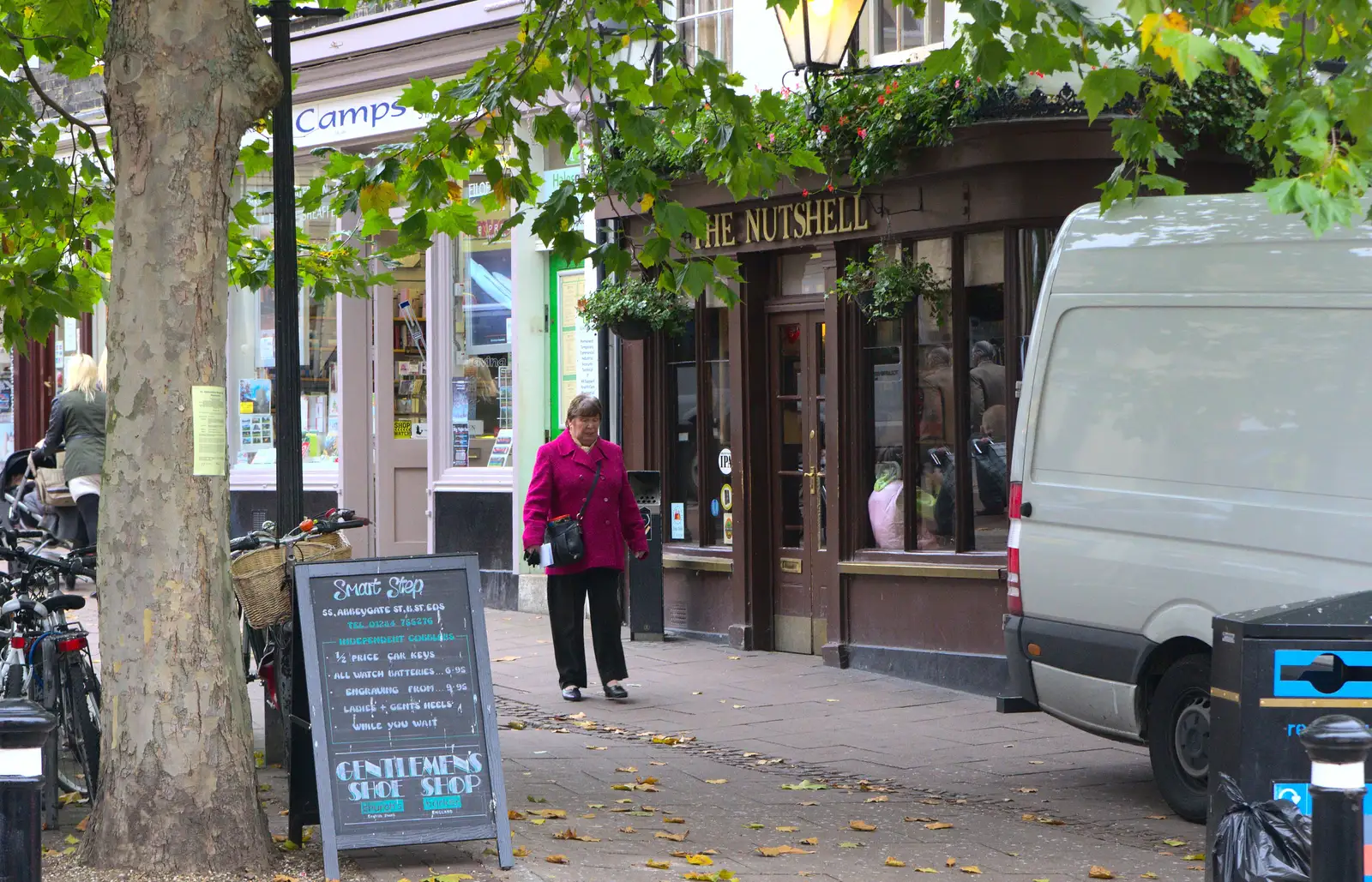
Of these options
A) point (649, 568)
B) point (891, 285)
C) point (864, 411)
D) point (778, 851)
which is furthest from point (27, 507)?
point (778, 851)

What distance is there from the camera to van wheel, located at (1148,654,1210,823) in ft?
23.0

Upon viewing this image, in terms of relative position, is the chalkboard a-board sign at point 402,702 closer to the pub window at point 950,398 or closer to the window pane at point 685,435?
the pub window at point 950,398

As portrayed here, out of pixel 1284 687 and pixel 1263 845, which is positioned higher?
pixel 1284 687

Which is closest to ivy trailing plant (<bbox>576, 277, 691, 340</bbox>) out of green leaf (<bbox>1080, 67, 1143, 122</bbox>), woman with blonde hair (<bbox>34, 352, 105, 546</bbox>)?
woman with blonde hair (<bbox>34, 352, 105, 546</bbox>)

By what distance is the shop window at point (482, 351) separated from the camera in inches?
573

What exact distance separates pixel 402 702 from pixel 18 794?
209 centimetres

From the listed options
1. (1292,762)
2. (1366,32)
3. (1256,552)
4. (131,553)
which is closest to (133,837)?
(131,553)

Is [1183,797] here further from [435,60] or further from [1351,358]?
[435,60]

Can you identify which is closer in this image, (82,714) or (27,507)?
(82,714)

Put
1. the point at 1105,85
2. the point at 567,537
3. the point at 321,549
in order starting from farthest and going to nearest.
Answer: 1. the point at 567,537
2. the point at 321,549
3. the point at 1105,85

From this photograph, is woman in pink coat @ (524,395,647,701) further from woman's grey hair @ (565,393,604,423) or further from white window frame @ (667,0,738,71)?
white window frame @ (667,0,738,71)

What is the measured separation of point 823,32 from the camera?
33.7 feet

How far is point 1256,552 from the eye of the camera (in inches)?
267

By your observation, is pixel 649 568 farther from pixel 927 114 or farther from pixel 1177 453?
pixel 1177 453
